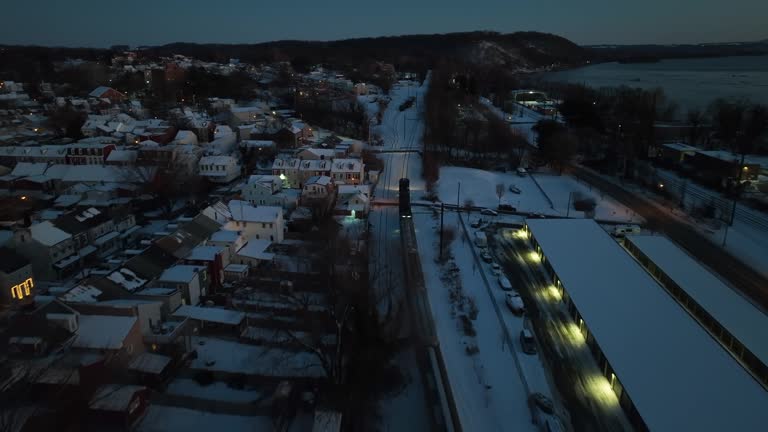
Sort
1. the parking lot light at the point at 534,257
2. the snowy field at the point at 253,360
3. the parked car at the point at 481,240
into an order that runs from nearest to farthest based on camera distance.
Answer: the snowy field at the point at 253,360
the parking lot light at the point at 534,257
the parked car at the point at 481,240

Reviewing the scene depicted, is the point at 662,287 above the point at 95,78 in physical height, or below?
→ below

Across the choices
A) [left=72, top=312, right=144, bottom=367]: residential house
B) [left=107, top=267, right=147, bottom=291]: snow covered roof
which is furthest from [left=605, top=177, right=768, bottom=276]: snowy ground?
[left=107, top=267, right=147, bottom=291]: snow covered roof

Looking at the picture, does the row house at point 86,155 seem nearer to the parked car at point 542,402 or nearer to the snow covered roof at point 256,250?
the snow covered roof at point 256,250

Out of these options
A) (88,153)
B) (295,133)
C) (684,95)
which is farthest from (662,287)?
(684,95)

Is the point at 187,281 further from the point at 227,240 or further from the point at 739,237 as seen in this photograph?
the point at 739,237

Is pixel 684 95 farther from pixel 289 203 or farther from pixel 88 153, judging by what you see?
pixel 88 153

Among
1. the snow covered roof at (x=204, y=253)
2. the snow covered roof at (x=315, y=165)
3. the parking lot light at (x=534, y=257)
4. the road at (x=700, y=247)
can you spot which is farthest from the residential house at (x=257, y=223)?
the road at (x=700, y=247)

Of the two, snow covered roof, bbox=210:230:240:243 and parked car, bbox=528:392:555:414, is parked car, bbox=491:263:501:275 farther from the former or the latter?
snow covered roof, bbox=210:230:240:243
